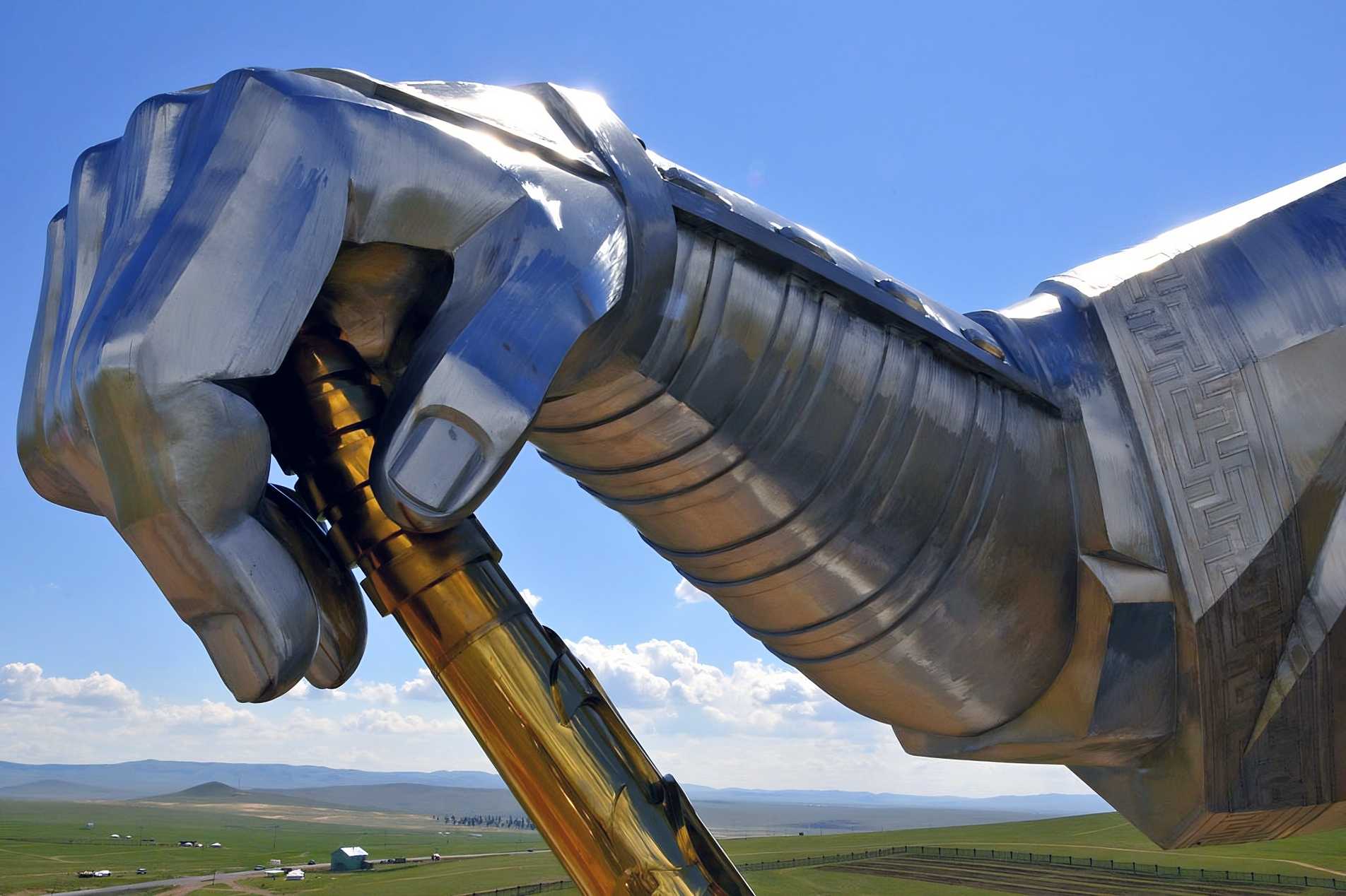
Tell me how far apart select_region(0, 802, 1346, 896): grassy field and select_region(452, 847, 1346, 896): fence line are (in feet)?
1.64

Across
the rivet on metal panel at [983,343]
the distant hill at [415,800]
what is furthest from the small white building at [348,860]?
the distant hill at [415,800]

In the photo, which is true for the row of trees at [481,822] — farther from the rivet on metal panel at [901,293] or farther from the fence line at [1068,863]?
the rivet on metal panel at [901,293]

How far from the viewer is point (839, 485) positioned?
8.59ft

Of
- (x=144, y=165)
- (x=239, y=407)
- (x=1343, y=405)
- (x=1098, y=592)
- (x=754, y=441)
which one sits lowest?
(x=1098, y=592)

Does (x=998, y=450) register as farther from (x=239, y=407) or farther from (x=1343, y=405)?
(x=239, y=407)

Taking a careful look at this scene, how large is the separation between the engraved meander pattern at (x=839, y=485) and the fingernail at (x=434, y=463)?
61 centimetres

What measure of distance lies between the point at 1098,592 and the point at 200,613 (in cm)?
212

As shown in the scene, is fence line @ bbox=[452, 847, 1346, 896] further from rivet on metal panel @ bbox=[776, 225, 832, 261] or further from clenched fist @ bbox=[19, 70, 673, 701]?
clenched fist @ bbox=[19, 70, 673, 701]

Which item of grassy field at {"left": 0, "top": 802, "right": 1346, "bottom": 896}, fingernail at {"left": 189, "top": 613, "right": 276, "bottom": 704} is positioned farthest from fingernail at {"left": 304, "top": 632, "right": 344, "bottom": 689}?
grassy field at {"left": 0, "top": 802, "right": 1346, "bottom": 896}

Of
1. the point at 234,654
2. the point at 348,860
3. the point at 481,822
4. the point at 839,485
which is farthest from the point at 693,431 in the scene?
the point at 481,822

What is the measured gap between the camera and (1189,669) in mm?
2953

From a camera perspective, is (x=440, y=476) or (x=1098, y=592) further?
(x=1098, y=592)

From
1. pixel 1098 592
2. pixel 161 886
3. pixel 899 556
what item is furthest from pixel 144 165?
pixel 161 886

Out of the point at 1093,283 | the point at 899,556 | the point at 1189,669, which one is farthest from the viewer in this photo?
the point at 1093,283
